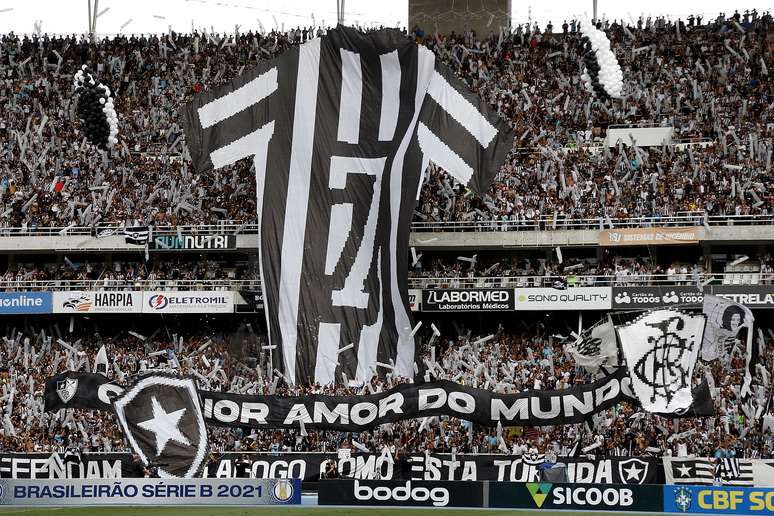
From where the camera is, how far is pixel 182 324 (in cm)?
4197

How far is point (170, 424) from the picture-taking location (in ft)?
70.3

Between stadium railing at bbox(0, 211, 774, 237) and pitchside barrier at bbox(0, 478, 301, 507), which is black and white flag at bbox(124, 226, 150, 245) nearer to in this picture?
stadium railing at bbox(0, 211, 774, 237)

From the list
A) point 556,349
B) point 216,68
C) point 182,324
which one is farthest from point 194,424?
point 216,68

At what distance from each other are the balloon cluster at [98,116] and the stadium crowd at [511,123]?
55 cm

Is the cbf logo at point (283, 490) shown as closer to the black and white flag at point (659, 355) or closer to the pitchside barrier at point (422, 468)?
the pitchside barrier at point (422, 468)

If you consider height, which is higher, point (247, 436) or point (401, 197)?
point (401, 197)

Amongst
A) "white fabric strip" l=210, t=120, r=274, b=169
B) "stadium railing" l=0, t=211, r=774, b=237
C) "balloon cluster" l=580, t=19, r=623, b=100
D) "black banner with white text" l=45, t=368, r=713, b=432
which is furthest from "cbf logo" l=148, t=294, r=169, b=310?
"balloon cluster" l=580, t=19, r=623, b=100

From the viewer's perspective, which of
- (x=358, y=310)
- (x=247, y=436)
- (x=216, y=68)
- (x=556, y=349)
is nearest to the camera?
(x=247, y=436)

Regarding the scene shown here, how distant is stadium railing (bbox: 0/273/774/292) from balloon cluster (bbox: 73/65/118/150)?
18.7 ft

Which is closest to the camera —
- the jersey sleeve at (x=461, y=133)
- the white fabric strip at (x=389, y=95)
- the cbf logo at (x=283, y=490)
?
the cbf logo at (x=283, y=490)

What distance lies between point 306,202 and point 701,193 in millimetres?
13071

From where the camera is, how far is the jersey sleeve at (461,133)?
1394 inches

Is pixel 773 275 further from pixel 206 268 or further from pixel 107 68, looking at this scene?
pixel 107 68

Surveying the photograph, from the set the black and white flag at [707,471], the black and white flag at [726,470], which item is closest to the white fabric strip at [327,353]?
the black and white flag at [707,471]
